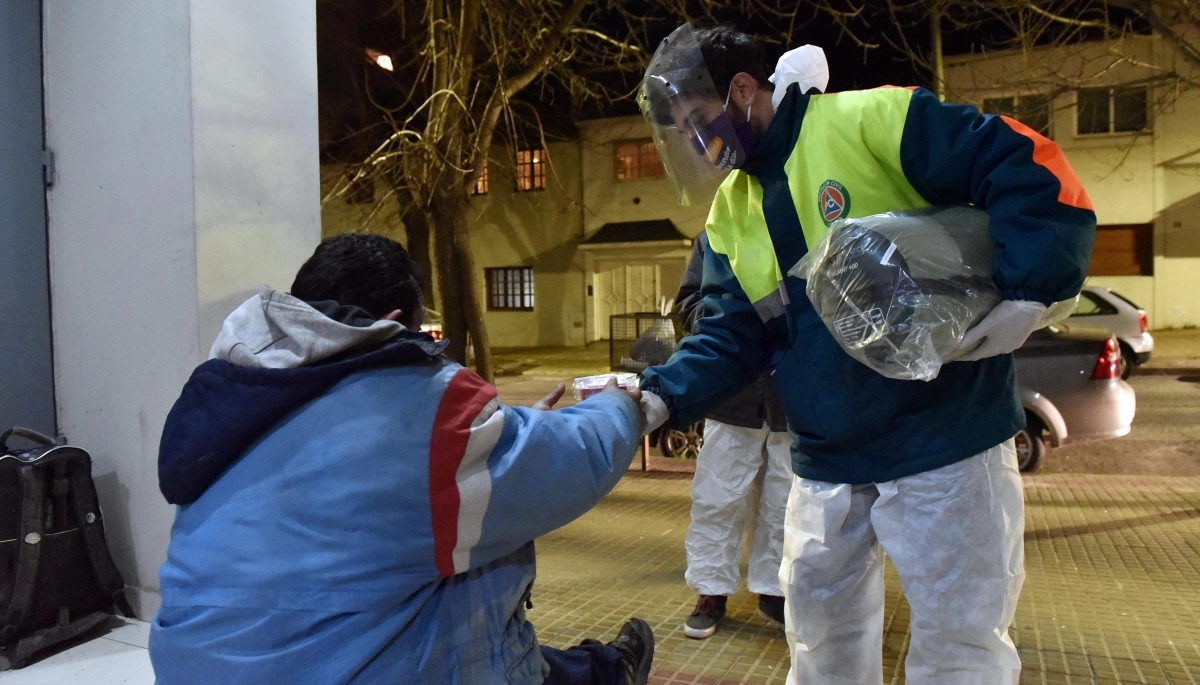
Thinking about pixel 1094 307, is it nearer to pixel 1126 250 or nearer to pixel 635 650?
pixel 1126 250

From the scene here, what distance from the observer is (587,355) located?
22016 mm

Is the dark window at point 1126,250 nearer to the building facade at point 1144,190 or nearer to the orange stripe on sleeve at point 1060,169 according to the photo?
the building facade at point 1144,190

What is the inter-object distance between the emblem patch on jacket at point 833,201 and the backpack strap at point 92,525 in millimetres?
2719

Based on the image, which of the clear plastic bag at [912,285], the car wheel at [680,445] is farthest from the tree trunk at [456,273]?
the clear plastic bag at [912,285]

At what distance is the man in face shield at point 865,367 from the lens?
1889 millimetres

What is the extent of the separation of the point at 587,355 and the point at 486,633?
20233 mm

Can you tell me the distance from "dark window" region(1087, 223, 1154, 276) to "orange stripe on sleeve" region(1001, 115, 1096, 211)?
20.4 m

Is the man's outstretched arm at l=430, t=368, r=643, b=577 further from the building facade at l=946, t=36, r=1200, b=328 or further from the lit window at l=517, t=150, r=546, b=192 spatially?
the lit window at l=517, t=150, r=546, b=192

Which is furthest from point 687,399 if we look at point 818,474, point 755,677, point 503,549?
point 755,677

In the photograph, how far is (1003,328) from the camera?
1896 millimetres

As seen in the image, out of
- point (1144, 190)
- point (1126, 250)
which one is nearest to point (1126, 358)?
point (1126, 250)

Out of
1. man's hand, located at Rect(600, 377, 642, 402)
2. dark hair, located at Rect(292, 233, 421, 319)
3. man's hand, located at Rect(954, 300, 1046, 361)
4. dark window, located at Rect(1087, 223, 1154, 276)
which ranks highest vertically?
dark window, located at Rect(1087, 223, 1154, 276)

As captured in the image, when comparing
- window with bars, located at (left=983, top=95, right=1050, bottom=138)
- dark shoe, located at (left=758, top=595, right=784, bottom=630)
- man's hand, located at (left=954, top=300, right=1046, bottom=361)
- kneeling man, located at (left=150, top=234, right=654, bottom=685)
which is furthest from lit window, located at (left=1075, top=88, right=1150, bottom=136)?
kneeling man, located at (left=150, top=234, right=654, bottom=685)

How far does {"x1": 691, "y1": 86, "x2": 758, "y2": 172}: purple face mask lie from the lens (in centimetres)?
227
